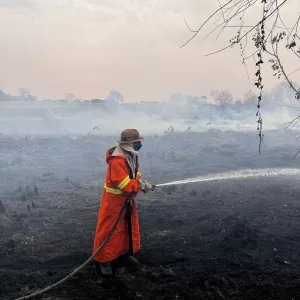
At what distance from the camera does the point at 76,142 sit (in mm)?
20406

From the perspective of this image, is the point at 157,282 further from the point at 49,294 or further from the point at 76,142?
the point at 76,142

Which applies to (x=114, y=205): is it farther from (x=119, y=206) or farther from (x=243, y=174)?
(x=243, y=174)

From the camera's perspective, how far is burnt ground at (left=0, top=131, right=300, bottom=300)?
12.5ft

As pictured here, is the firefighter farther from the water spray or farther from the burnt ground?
the water spray

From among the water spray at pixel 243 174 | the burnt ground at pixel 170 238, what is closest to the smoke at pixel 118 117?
the water spray at pixel 243 174

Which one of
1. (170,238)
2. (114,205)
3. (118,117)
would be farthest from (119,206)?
(118,117)

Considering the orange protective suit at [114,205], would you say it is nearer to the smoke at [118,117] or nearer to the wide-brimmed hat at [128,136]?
the wide-brimmed hat at [128,136]

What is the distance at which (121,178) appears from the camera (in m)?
3.95

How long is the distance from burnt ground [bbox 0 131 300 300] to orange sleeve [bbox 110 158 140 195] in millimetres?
1155

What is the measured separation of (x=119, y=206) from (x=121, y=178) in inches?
16.1

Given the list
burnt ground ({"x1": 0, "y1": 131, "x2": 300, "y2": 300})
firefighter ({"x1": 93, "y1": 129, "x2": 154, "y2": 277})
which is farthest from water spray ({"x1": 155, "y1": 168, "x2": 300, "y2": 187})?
firefighter ({"x1": 93, "y1": 129, "x2": 154, "y2": 277})

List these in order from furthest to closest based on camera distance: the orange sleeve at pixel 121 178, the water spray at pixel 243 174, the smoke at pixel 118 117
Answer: the smoke at pixel 118 117 → the water spray at pixel 243 174 → the orange sleeve at pixel 121 178

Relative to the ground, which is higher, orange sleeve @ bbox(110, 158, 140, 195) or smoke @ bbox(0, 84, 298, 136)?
smoke @ bbox(0, 84, 298, 136)

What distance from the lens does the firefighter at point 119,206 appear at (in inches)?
157
